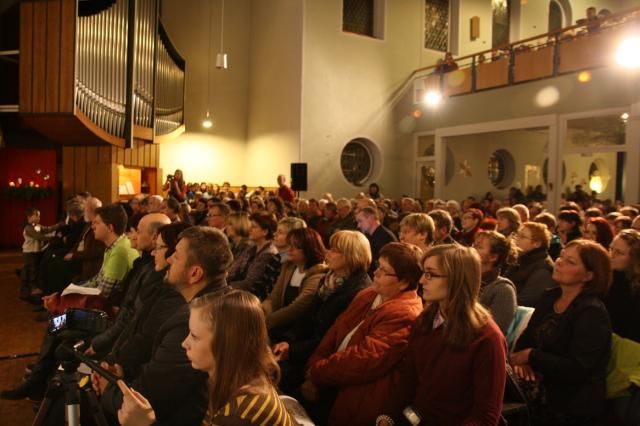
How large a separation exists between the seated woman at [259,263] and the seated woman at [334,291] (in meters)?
0.96

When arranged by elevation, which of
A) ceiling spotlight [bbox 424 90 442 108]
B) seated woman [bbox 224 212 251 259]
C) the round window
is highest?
ceiling spotlight [bbox 424 90 442 108]

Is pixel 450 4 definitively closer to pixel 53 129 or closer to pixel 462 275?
pixel 53 129

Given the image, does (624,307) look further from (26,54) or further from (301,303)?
(26,54)

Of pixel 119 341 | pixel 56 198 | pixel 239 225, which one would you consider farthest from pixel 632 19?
pixel 56 198

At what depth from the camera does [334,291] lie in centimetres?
337

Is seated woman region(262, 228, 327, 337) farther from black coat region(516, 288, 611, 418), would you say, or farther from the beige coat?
black coat region(516, 288, 611, 418)

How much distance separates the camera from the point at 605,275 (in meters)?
2.74

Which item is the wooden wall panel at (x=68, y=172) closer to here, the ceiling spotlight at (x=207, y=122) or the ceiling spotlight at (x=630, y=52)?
the ceiling spotlight at (x=207, y=122)

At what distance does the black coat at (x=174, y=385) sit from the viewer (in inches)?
82.6

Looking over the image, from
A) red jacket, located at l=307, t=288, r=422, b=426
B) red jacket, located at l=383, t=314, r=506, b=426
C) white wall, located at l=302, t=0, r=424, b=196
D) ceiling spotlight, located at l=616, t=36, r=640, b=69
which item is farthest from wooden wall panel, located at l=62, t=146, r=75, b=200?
ceiling spotlight, located at l=616, t=36, r=640, b=69

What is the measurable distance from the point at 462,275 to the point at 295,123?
11166 mm

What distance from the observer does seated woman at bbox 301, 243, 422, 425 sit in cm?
251

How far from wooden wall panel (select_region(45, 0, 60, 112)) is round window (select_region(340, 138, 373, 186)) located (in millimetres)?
7403

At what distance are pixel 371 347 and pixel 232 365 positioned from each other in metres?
1.05
